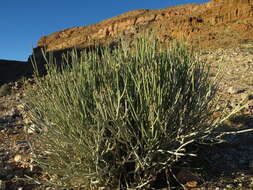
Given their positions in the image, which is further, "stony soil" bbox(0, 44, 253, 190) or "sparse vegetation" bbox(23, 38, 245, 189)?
"stony soil" bbox(0, 44, 253, 190)

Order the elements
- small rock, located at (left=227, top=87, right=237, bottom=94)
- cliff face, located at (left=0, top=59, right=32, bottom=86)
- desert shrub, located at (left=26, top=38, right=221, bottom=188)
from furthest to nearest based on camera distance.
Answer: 1. cliff face, located at (left=0, top=59, right=32, bottom=86)
2. small rock, located at (left=227, top=87, right=237, bottom=94)
3. desert shrub, located at (left=26, top=38, right=221, bottom=188)

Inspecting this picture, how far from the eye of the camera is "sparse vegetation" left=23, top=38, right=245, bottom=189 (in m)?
2.36

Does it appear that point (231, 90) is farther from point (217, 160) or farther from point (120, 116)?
point (120, 116)

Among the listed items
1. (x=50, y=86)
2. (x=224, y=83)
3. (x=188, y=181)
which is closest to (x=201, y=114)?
(x=188, y=181)

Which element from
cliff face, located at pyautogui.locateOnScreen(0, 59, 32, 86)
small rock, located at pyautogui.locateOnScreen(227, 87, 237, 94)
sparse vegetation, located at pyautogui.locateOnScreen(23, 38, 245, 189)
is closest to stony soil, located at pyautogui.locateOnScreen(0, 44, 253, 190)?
sparse vegetation, located at pyautogui.locateOnScreen(23, 38, 245, 189)

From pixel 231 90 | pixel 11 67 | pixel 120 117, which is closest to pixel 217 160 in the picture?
pixel 120 117

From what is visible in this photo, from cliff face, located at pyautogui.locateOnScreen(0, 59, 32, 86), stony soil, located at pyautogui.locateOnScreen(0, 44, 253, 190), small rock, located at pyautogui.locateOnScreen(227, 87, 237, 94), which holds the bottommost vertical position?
stony soil, located at pyautogui.locateOnScreen(0, 44, 253, 190)

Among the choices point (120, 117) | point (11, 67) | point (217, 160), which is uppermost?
point (11, 67)

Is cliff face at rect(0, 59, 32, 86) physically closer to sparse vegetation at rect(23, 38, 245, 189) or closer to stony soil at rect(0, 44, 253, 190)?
stony soil at rect(0, 44, 253, 190)

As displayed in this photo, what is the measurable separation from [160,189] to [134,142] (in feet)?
1.83

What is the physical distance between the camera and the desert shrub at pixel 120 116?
2.36 m

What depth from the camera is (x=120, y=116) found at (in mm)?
2258

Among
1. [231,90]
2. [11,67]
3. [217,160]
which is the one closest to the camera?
[217,160]

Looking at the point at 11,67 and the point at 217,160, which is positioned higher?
the point at 11,67
